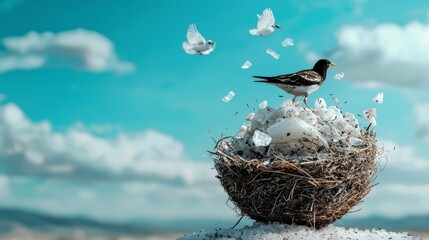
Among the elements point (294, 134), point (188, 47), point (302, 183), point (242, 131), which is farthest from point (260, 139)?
point (188, 47)

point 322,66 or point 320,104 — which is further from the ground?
point 322,66

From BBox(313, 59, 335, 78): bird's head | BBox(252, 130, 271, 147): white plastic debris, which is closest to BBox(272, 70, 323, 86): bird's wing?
BBox(313, 59, 335, 78): bird's head

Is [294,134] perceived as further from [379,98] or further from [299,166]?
[379,98]

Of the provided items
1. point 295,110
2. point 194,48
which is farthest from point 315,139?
point 194,48

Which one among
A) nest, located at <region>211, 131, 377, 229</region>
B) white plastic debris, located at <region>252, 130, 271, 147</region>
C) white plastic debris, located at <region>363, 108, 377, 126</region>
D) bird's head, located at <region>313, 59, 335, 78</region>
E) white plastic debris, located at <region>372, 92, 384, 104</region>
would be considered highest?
bird's head, located at <region>313, 59, 335, 78</region>

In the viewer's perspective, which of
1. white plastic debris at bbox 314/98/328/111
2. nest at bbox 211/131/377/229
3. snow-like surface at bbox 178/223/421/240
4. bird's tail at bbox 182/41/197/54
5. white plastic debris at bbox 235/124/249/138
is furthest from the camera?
white plastic debris at bbox 235/124/249/138

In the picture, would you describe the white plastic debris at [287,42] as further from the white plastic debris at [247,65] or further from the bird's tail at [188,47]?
the bird's tail at [188,47]

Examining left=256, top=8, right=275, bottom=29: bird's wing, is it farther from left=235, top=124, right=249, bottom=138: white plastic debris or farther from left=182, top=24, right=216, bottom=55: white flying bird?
left=235, top=124, right=249, bottom=138: white plastic debris

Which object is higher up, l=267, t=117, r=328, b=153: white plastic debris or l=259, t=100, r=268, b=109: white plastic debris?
l=259, t=100, r=268, b=109: white plastic debris
